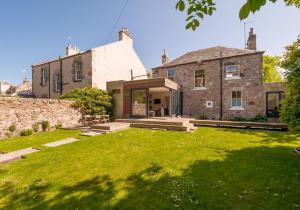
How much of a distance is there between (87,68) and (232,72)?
15.3 metres

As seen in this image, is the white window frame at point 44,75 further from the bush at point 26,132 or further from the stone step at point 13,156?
the stone step at point 13,156

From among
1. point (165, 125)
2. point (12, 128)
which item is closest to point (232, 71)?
point (165, 125)

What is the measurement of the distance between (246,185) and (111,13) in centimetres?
1501

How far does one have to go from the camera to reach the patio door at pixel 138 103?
571 inches

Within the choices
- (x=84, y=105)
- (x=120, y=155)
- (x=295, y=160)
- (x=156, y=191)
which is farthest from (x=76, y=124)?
(x=295, y=160)

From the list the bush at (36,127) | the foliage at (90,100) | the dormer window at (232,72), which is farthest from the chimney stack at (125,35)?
the bush at (36,127)

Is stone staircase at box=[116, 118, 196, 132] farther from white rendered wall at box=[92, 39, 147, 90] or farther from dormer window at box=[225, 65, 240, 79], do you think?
dormer window at box=[225, 65, 240, 79]

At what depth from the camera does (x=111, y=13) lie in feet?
44.2

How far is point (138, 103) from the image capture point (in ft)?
48.4

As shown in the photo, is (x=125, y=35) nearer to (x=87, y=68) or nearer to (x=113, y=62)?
(x=113, y=62)

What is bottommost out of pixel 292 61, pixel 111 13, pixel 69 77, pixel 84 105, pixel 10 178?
pixel 10 178

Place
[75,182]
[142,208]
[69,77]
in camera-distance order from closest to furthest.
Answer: [142,208]
[75,182]
[69,77]

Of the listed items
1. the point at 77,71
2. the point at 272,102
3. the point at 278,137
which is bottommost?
the point at 278,137

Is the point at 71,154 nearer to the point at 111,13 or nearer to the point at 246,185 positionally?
the point at 246,185
